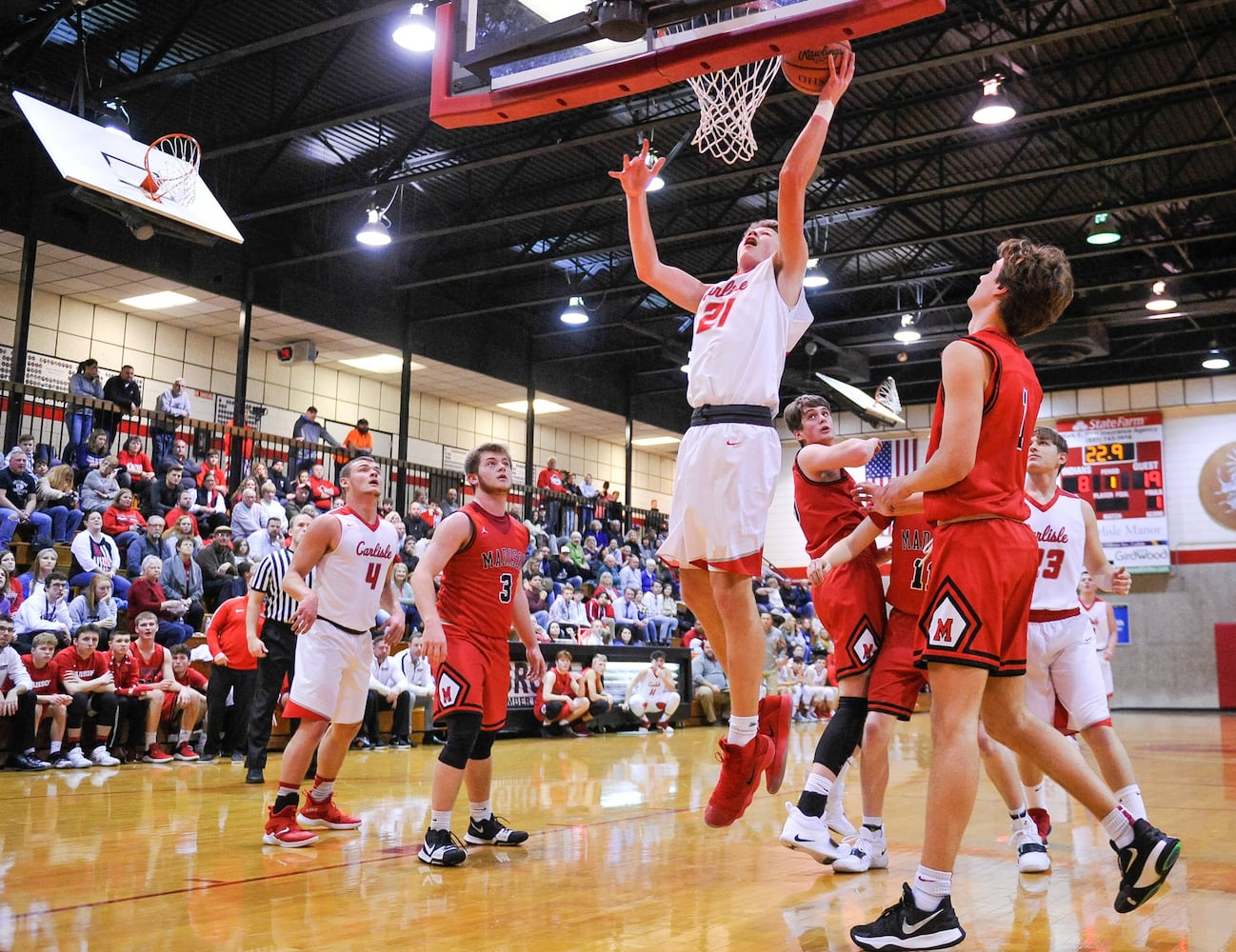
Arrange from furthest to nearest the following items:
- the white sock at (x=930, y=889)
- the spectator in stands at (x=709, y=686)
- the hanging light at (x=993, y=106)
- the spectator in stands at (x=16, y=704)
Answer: the spectator in stands at (x=709, y=686), the hanging light at (x=993, y=106), the spectator in stands at (x=16, y=704), the white sock at (x=930, y=889)

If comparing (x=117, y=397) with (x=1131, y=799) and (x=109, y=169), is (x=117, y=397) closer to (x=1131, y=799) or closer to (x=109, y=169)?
(x=109, y=169)

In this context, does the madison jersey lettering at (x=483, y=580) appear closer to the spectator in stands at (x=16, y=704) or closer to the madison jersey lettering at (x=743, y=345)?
the madison jersey lettering at (x=743, y=345)

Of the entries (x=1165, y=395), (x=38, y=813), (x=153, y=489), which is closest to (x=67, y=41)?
(x=153, y=489)

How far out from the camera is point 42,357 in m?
18.7

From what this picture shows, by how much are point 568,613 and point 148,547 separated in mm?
6571

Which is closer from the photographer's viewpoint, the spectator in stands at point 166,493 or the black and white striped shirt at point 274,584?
the black and white striped shirt at point 274,584

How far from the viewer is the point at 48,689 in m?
9.60

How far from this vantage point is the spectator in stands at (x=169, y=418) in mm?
16188

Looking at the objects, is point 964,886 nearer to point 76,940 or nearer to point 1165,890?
point 1165,890

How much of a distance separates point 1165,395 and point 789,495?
989 centimetres

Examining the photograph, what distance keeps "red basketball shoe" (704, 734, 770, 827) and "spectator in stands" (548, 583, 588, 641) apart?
40.8 ft

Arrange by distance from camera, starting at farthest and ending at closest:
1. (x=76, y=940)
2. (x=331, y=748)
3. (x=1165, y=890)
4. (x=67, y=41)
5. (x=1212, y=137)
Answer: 1. (x=1212, y=137)
2. (x=67, y=41)
3. (x=331, y=748)
4. (x=1165, y=890)
5. (x=76, y=940)

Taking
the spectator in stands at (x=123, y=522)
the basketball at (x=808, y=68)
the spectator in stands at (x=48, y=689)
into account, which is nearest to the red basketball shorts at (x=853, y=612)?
the basketball at (x=808, y=68)

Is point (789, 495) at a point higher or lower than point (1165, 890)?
higher
